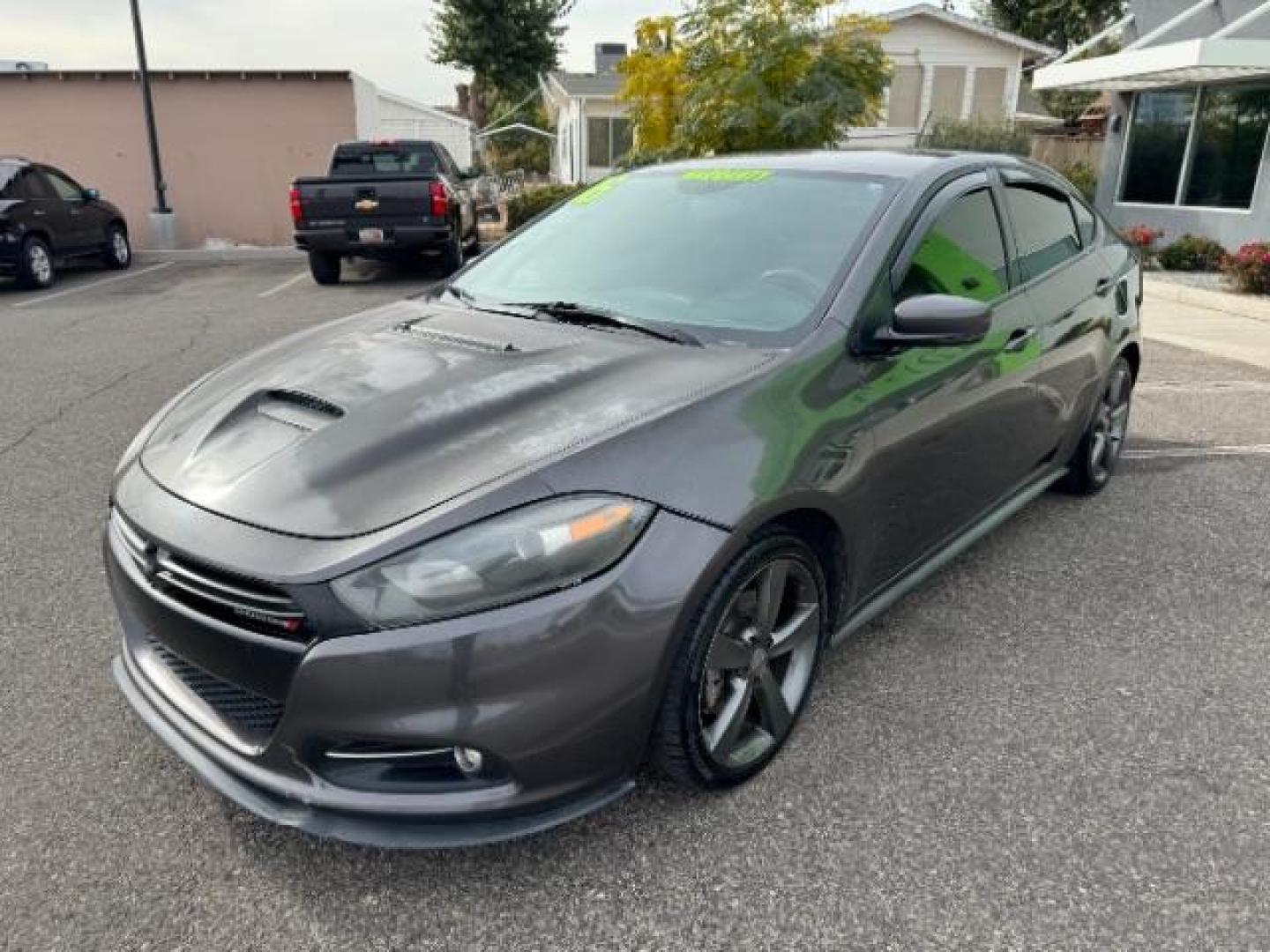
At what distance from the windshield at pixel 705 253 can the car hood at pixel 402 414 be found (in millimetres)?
248

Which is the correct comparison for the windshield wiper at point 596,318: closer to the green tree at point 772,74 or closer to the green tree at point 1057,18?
the green tree at point 772,74

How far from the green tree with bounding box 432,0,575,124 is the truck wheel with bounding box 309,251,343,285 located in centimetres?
→ 2545

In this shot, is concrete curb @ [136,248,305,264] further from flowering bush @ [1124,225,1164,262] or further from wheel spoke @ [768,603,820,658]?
wheel spoke @ [768,603,820,658]

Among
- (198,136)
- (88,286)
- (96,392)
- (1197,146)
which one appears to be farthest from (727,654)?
(198,136)

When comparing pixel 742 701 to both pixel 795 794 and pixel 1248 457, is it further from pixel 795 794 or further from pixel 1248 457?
pixel 1248 457

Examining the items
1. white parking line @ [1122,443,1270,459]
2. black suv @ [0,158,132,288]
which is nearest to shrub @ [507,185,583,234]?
black suv @ [0,158,132,288]

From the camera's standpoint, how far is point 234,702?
83.2 inches

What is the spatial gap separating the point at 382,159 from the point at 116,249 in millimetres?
4496

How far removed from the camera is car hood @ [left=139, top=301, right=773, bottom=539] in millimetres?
2039

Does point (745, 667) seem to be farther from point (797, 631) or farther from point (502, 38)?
point (502, 38)

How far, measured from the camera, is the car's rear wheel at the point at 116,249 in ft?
46.8

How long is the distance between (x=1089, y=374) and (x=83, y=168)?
63.5 ft

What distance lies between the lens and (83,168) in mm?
17859

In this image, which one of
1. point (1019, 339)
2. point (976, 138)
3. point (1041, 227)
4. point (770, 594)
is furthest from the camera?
point (976, 138)
